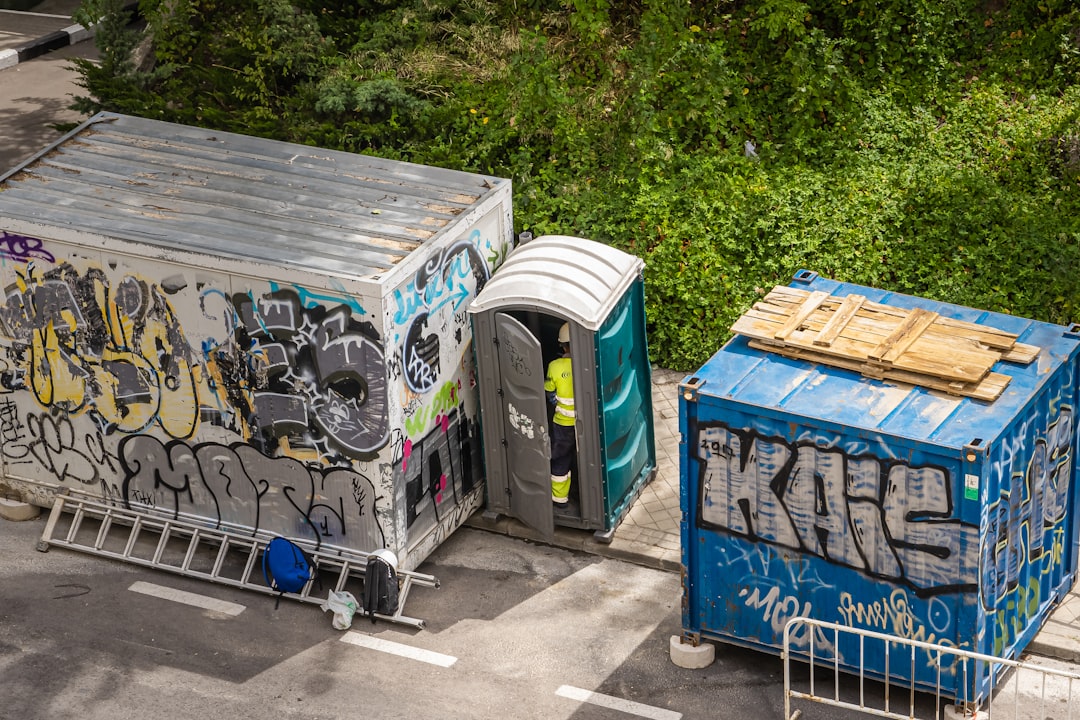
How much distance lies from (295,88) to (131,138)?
4122 millimetres

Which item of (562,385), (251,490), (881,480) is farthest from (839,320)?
(251,490)

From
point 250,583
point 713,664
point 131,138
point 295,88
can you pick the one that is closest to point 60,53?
point 295,88

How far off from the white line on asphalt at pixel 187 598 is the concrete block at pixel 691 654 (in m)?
3.17

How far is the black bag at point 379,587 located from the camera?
30.9 feet

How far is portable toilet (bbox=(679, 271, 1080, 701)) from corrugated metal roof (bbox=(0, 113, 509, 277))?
8.69 ft

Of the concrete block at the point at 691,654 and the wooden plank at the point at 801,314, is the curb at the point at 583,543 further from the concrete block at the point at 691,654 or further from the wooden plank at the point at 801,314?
the wooden plank at the point at 801,314

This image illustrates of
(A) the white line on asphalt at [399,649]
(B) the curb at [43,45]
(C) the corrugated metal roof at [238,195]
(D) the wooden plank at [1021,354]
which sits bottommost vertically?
(A) the white line on asphalt at [399,649]

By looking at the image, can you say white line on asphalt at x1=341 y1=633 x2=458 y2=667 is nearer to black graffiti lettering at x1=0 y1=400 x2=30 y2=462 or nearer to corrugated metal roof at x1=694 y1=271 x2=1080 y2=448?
corrugated metal roof at x1=694 y1=271 x2=1080 y2=448

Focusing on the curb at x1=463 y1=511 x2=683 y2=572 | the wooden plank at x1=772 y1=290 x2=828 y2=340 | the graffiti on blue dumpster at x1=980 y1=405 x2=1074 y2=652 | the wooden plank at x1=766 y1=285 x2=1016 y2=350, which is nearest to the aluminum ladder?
the curb at x1=463 y1=511 x2=683 y2=572

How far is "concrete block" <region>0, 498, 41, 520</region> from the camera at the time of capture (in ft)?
35.8

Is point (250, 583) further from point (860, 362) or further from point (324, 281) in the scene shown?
point (860, 362)

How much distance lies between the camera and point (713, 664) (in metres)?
8.98

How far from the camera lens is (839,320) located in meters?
8.74

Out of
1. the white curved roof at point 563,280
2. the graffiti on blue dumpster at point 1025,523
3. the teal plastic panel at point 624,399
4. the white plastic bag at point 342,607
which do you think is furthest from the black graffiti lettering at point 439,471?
the graffiti on blue dumpster at point 1025,523
